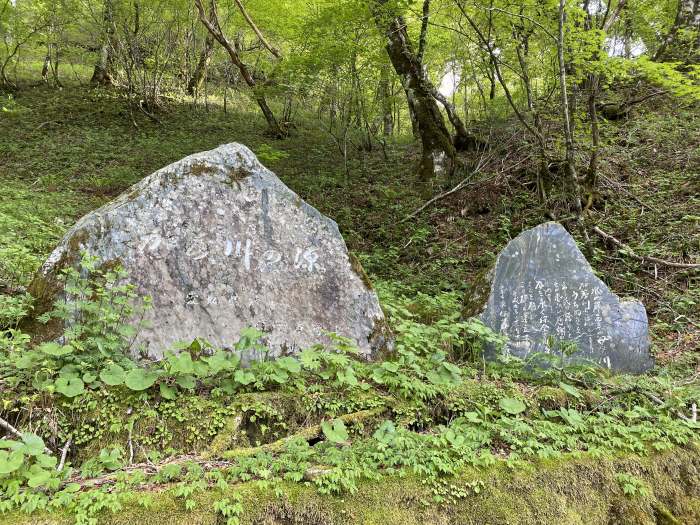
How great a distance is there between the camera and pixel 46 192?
9148 millimetres

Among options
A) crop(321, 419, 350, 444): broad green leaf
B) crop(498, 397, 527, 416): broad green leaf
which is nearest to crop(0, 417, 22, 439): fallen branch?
crop(321, 419, 350, 444): broad green leaf

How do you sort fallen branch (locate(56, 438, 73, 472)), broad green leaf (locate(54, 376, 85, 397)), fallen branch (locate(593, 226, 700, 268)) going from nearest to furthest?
fallen branch (locate(56, 438, 73, 472)) < broad green leaf (locate(54, 376, 85, 397)) < fallen branch (locate(593, 226, 700, 268))

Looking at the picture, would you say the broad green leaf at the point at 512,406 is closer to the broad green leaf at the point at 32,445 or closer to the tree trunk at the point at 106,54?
the broad green leaf at the point at 32,445

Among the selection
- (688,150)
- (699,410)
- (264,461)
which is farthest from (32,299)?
(688,150)

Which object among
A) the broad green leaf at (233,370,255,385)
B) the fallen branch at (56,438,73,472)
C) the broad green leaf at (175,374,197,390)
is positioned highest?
the broad green leaf at (233,370,255,385)

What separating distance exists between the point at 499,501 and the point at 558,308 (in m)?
2.64

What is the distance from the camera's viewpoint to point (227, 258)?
3.72m

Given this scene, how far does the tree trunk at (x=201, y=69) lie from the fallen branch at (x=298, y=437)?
17.4m

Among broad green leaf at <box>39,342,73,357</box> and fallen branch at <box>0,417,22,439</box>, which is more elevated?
broad green leaf at <box>39,342,73,357</box>

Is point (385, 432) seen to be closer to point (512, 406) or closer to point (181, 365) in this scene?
point (512, 406)

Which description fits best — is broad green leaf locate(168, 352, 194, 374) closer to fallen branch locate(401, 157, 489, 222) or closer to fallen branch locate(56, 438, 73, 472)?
fallen branch locate(56, 438, 73, 472)

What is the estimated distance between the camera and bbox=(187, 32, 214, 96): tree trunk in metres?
16.7

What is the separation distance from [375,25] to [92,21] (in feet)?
35.1

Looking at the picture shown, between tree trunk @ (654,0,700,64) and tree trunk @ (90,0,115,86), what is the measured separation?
15335 mm
